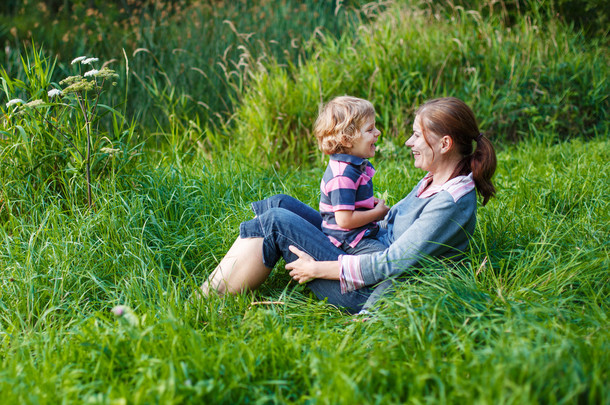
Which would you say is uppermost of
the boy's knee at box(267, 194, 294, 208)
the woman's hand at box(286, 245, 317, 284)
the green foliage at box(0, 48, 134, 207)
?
the green foliage at box(0, 48, 134, 207)

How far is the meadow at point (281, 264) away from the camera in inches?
60.4

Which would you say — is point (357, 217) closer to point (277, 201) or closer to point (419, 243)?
point (419, 243)

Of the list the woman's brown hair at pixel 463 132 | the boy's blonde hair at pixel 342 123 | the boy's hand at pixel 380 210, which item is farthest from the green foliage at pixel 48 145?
the woman's brown hair at pixel 463 132

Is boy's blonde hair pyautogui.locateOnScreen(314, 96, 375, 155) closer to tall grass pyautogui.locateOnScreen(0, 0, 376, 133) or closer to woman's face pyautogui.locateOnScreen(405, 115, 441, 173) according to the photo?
woman's face pyautogui.locateOnScreen(405, 115, 441, 173)

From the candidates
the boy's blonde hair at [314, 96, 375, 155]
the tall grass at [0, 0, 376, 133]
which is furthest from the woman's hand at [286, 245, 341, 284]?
the tall grass at [0, 0, 376, 133]

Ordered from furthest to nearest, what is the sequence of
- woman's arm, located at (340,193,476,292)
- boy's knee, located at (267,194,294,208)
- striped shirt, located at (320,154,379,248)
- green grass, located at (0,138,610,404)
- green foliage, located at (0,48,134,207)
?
green foliage, located at (0,48,134,207), boy's knee, located at (267,194,294,208), striped shirt, located at (320,154,379,248), woman's arm, located at (340,193,476,292), green grass, located at (0,138,610,404)

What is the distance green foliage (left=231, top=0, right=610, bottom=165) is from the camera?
4441 millimetres

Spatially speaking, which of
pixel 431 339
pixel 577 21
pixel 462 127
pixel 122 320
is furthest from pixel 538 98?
pixel 122 320

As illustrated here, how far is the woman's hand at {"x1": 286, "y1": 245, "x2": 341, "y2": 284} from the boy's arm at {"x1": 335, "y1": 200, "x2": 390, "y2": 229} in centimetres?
22

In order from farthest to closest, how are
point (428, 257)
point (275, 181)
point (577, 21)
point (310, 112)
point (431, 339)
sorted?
point (577, 21) → point (310, 112) → point (275, 181) → point (428, 257) → point (431, 339)

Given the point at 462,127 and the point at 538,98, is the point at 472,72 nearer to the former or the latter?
the point at 538,98

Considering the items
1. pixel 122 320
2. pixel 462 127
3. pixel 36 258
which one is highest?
pixel 462 127

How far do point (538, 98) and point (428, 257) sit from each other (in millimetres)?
3515

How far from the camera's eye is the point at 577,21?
6.10m
